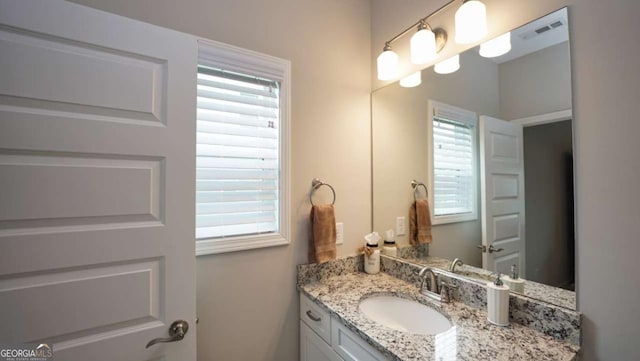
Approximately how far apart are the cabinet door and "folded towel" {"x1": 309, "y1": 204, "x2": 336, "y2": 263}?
365mm

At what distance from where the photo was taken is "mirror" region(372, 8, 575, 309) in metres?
0.95

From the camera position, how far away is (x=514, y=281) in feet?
3.55

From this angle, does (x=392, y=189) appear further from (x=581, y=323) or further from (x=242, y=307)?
(x=242, y=307)

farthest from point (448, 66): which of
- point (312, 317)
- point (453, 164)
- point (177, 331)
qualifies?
point (177, 331)

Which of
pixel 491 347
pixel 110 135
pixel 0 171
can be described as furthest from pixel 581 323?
pixel 0 171

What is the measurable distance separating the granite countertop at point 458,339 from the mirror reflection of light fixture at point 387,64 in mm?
1263

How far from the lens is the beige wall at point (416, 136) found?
4.10 feet

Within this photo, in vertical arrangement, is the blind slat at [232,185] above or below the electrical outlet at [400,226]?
above

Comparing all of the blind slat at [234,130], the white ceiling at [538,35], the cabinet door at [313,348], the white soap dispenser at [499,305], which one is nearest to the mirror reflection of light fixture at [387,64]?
the white ceiling at [538,35]

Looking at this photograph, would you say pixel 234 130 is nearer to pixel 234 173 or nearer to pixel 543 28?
pixel 234 173

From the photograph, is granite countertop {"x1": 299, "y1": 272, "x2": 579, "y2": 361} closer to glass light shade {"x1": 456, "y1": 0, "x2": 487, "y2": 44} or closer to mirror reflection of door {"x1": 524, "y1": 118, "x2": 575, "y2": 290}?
mirror reflection of door {"x1": 524, "y1": 118, "x2": 575, "y2": 290}

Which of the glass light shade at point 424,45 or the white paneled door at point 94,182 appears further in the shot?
the glass light shade at point 424,45

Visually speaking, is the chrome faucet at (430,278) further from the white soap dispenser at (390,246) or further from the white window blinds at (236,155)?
the white window blinds at (236,155)

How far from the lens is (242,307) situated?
1302 mm
